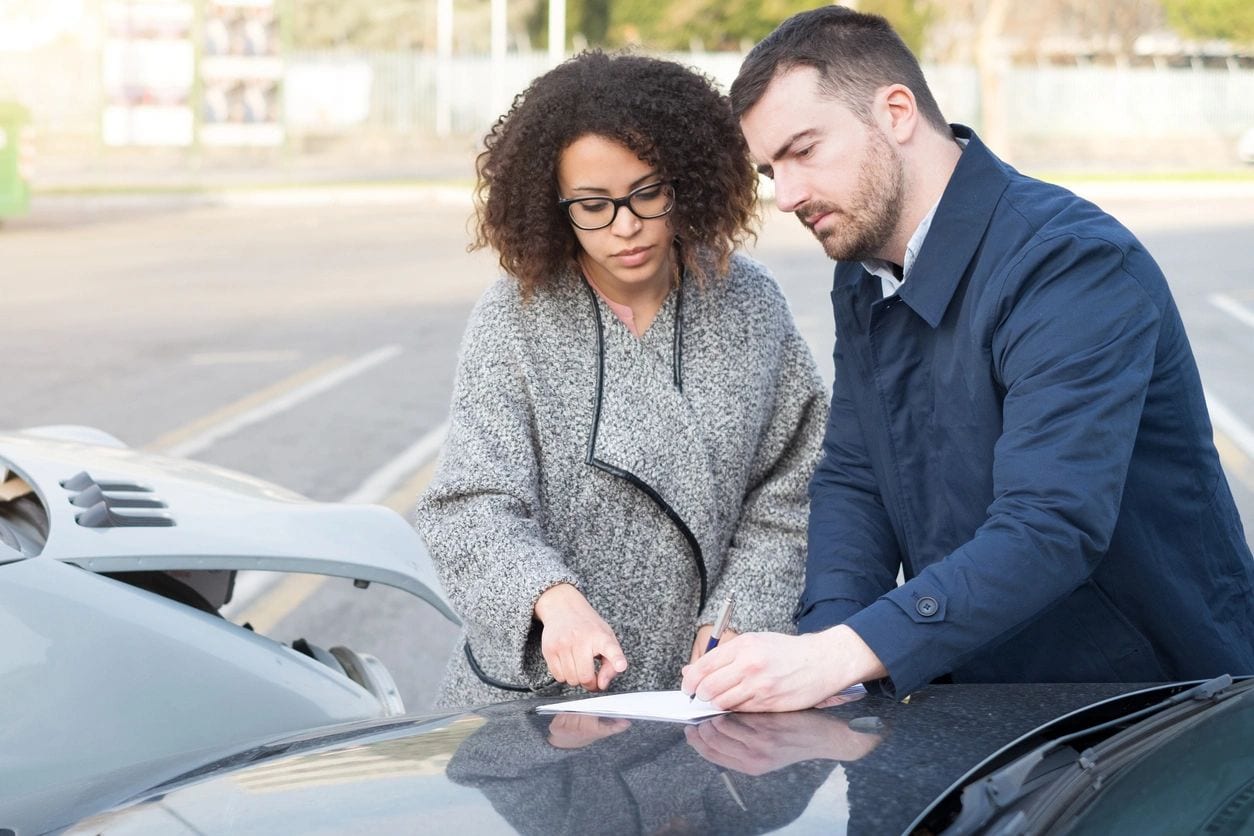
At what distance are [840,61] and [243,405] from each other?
7.18 meters

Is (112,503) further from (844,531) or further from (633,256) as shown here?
(844,531)

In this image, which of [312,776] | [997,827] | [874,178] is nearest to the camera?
[997,827]

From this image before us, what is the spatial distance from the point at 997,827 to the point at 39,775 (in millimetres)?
1290

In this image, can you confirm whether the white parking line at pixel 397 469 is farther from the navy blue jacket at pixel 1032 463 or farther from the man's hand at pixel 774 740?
the man's hand at pixel 774 740

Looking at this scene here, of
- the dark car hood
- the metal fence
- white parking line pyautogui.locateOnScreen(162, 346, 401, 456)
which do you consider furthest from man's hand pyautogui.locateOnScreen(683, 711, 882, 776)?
the metal fence

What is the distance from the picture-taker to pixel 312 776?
179cm

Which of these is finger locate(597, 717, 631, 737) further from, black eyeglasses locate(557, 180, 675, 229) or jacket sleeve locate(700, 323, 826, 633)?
black eyeglasses locate(557, 180, 675, 229)

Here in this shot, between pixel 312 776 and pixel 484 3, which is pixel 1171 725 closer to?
pixel 312 776

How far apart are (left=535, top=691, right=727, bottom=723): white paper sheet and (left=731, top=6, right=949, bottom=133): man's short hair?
84 centimetres

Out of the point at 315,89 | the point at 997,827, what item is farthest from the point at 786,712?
the point at 315,89

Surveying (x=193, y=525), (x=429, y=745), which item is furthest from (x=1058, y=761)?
(x=193, y=525)

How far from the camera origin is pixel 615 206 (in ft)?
8.54

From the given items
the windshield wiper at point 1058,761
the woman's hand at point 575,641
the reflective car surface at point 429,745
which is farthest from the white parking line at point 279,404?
the windshield wiper at point 1058,761

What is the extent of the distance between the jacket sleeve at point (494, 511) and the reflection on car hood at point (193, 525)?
0.63 ft
